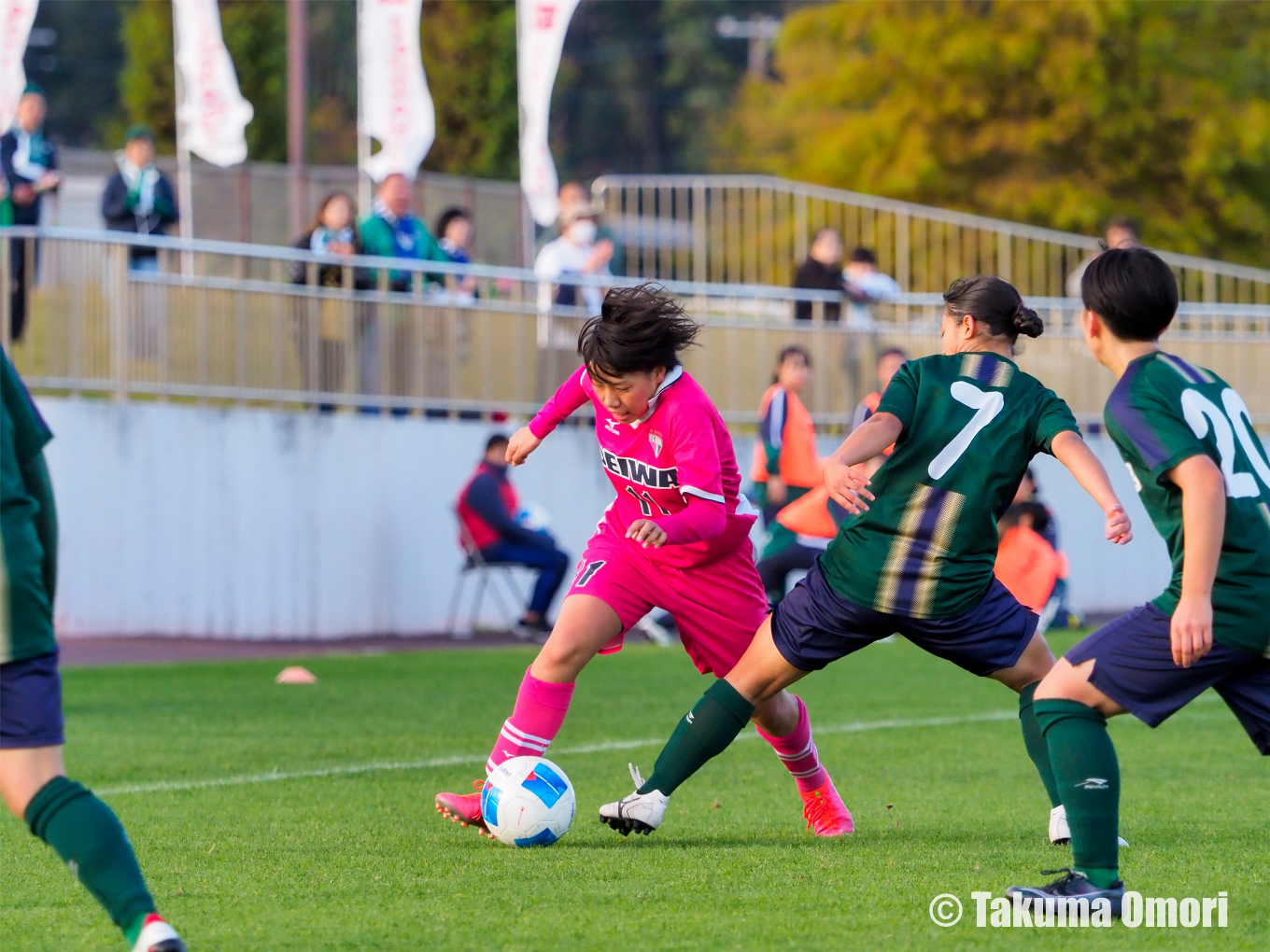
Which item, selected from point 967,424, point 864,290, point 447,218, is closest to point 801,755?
point 967,424

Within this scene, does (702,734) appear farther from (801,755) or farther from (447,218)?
(447,218)

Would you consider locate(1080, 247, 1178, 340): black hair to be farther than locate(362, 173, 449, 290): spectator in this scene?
No

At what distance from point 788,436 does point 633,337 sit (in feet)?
26.7

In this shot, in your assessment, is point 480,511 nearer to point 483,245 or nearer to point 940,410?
point 940,410

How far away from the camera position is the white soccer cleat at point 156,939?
386 centimetres

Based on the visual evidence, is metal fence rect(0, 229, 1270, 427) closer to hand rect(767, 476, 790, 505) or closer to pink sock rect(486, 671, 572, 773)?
hand rect(767, 476, 790, 505)

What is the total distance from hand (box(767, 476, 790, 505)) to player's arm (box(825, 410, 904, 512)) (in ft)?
29.1

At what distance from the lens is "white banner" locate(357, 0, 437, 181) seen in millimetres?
20719

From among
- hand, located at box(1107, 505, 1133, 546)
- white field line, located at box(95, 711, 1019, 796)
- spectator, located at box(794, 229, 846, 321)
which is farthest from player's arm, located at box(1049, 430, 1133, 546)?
spectator, located at box(794, 229, 846, 321)

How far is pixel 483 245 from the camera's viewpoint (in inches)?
1062

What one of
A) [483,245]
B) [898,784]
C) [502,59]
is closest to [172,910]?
[898,784]

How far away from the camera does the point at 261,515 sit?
49.9ft

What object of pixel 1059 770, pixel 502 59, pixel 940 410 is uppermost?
pixel 502 59

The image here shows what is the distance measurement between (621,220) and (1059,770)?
23665 millimetres
